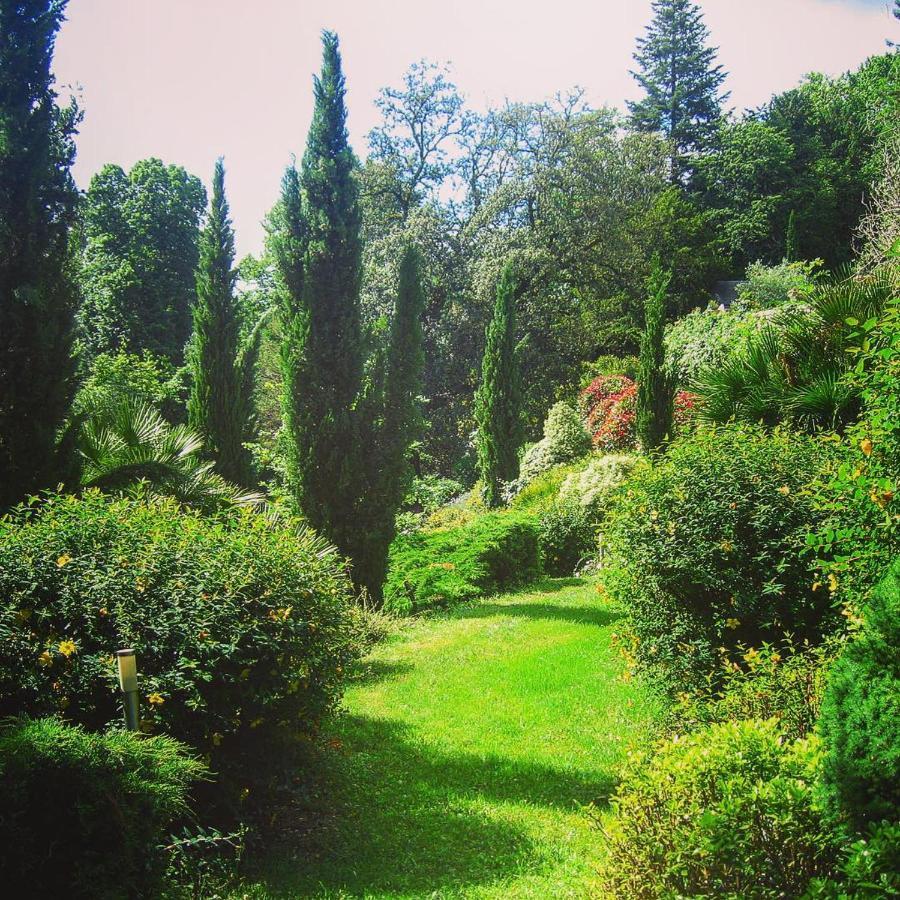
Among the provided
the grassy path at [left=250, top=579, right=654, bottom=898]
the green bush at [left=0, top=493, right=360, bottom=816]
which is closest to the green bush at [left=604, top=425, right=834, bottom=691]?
the grassy path at [left=250, top=579, right=654, bottom=898]

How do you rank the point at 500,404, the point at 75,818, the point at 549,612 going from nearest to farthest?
the point at 75,818, the point at 549,612, the point at 500,404

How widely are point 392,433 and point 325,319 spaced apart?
1918 mm

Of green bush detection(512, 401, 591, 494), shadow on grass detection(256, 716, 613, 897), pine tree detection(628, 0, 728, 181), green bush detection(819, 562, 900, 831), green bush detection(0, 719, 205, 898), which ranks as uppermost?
pine tree detection(628, 0, 728, 181)

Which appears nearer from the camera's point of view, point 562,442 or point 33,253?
point 33,253

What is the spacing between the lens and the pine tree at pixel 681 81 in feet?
129

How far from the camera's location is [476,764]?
6102mm

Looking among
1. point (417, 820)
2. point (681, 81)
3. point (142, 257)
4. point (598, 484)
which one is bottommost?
point (417, 820)

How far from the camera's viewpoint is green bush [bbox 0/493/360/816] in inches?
178

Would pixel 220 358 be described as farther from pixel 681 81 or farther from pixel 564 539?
pixel 681 81

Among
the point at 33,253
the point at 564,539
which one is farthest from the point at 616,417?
the point at 33,253

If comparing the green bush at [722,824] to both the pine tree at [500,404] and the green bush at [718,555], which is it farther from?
the pine tree at [500,404]

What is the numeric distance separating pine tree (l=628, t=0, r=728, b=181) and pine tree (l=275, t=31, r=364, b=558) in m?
31.2

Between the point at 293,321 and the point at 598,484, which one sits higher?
the point at 293,321

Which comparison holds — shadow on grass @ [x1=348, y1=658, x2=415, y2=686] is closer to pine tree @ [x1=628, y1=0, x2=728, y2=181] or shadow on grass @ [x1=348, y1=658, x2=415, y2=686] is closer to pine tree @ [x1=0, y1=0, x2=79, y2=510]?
pine tree @ [x1=0, y1=0, x2=79, y2=510]
